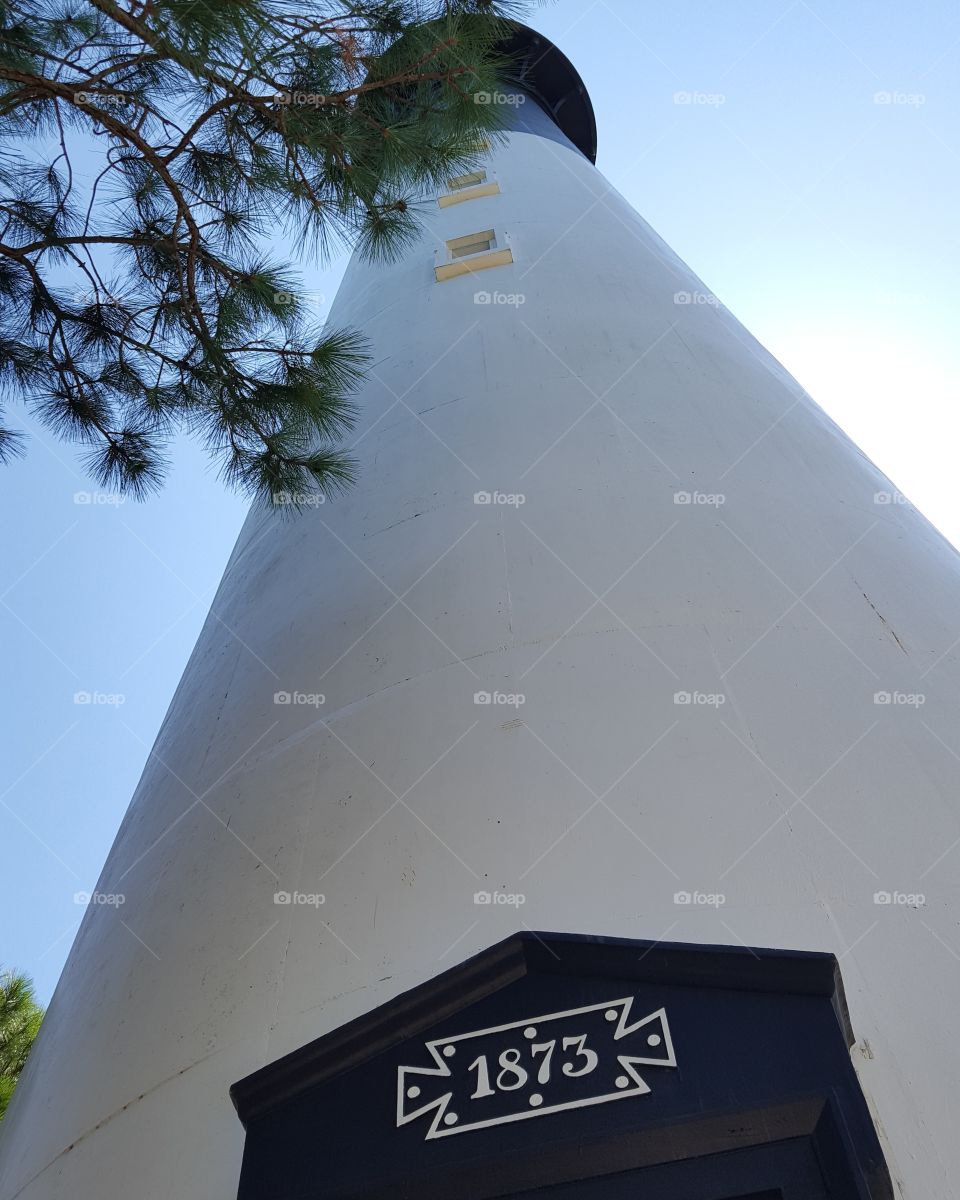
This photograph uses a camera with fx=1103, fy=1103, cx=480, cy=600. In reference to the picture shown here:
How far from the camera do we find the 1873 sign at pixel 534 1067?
2344 millimetres

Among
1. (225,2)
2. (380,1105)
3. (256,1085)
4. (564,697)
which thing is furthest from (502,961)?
(225,2)

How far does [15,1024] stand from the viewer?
8.04m

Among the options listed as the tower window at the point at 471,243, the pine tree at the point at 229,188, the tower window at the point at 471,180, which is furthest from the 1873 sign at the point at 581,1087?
the tower window at the point at 471,180

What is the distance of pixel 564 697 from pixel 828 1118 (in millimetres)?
1508

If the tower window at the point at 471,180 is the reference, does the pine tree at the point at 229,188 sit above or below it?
below

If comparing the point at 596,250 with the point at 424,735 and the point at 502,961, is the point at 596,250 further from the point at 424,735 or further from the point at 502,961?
the point at 502,961

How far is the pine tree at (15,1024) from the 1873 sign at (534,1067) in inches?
252

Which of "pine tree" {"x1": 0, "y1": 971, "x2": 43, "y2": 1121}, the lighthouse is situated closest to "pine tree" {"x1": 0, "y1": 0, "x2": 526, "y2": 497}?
the lighthouse

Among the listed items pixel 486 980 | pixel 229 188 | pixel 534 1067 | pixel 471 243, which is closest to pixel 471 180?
pixel 471 243

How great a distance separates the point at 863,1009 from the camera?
250 cm

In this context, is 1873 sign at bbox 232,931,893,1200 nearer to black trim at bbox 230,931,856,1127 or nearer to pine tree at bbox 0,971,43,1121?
black trim at bbox 230,931,856,1127

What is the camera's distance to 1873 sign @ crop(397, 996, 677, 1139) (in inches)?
92.3

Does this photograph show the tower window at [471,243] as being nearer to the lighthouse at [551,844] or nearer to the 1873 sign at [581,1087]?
the lighthouse at [551,844]

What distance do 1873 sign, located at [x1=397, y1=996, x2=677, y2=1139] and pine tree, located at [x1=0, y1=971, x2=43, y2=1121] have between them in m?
6.41
